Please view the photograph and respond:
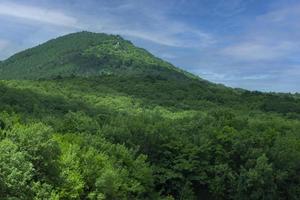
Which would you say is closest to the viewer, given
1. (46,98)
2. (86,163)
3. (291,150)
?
(86,163)

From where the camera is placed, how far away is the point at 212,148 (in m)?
66.1

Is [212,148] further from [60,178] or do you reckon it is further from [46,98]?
[46,98]

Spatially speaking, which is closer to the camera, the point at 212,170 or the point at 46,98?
the point at 212,170

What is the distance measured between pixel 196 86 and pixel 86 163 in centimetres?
11229

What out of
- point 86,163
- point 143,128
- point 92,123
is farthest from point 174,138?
point 86,163

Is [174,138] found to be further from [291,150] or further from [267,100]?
[267,100]

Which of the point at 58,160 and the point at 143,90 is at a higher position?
the point at 143,90

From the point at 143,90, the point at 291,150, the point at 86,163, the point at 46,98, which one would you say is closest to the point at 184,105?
the point at 143,90

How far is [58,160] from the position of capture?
40.3 m

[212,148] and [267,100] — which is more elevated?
[267,100]

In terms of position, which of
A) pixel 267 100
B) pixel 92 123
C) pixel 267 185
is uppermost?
pixel 267 100

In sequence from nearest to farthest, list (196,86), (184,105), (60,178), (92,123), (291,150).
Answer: (60,178), (92,123), (291,150), (184,105), (196,86)

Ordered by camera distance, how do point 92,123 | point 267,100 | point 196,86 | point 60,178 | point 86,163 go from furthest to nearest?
point 196,86 → point 267,100 → point 92,123 → point 86,163 → point 60,178

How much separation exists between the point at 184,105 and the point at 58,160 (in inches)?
3556
